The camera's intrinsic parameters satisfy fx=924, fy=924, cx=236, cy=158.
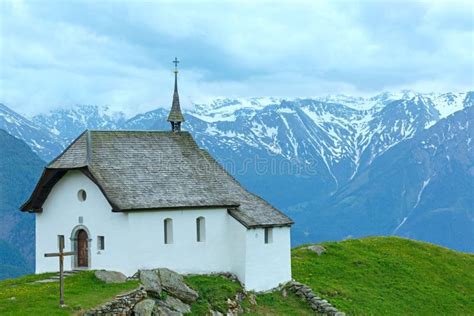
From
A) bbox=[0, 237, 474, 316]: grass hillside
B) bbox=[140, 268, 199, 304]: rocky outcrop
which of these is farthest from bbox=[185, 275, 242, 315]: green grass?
bbox=[140, 268, 199, 304]: rocky outcrop

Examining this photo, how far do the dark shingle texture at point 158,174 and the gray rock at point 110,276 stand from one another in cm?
394

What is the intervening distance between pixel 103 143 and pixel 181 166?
5.63 meters

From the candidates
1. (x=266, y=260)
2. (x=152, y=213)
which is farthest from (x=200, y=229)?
(x=266, y=260)

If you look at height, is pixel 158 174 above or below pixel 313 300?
above

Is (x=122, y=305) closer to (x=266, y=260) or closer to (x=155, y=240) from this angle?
(x=155, y=240)

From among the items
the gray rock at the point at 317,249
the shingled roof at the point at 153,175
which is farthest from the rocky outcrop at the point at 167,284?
the gray rock at the point at 317,249

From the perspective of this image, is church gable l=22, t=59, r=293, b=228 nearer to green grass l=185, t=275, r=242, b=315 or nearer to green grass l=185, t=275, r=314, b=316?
green grass l=185, t=275, r=242, b=315

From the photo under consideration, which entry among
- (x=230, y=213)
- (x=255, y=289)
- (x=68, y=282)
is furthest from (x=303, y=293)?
(x=68, y=282)

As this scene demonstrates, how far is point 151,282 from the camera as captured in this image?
5369 cm

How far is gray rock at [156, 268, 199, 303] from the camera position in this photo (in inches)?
2147

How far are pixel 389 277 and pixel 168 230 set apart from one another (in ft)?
66.8

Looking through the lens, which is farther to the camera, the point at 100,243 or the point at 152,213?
the point at 100,243

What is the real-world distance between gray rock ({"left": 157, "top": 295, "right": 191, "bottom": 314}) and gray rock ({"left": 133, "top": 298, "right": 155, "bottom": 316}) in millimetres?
1651

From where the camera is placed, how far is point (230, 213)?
6162cm
